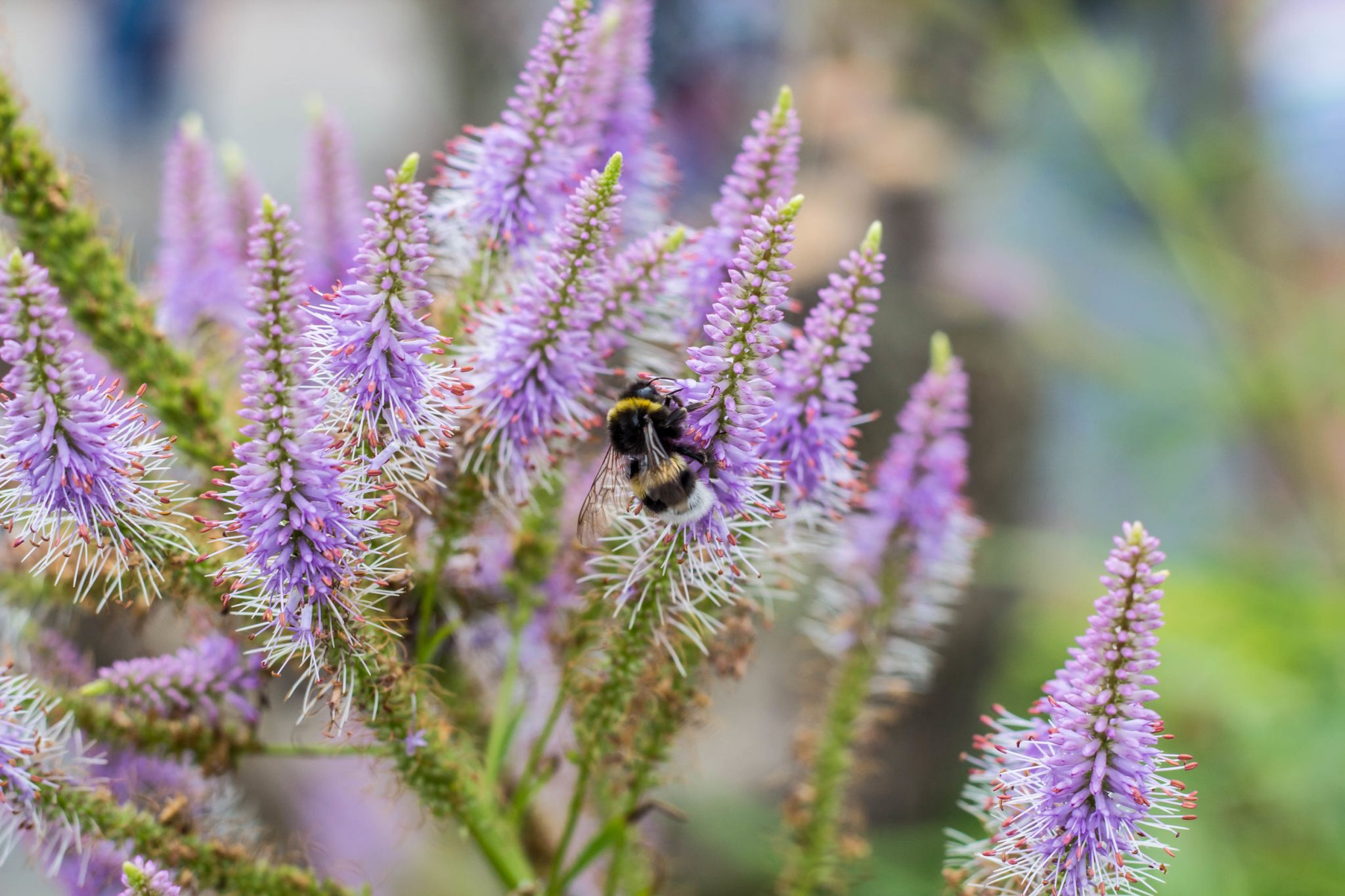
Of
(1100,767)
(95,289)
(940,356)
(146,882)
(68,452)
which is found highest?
(940,356)

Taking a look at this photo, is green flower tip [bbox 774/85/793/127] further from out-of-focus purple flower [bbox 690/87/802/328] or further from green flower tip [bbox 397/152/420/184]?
green flower tip [bbox 397/152/420/184]

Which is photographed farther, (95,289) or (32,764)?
(95,289)

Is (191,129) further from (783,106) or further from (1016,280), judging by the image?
(1016,280)

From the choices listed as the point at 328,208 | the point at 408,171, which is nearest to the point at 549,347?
the point at 408,171

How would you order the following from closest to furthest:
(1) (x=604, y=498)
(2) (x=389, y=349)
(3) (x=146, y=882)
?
(3) (x=146, y=882) → (2) (x=389, y=349) → (1) (x=604, y=498)

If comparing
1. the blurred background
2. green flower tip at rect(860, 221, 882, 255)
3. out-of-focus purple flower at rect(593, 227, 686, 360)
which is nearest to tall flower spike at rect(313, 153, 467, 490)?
out-of-focus purple flower at rect(593, 227, 686, 360)

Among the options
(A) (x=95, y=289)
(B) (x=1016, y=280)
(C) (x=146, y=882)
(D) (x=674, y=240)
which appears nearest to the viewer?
(C) (x=146, y=882)
